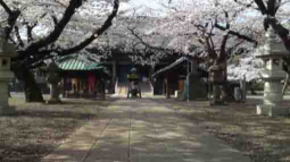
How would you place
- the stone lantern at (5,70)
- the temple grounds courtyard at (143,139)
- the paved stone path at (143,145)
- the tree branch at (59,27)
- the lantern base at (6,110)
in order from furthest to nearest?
the stone lantern at (5,70) → the lantern base at (6,110) → the tree branch at (59,27) → the temple grounds courtyard at (143,139) → the paved stone path at (143,145)

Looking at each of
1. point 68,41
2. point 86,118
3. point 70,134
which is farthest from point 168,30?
point 70,134

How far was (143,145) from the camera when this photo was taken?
10.6 meters

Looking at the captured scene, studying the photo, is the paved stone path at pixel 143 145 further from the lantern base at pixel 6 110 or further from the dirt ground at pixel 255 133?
the lantern base at pixel 6 110

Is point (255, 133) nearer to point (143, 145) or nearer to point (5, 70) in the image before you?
point (143, 145)

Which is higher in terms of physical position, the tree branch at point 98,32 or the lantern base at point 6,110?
the tree branch at point 98,32

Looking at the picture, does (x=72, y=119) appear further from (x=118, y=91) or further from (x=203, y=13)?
(x=118, y=91)

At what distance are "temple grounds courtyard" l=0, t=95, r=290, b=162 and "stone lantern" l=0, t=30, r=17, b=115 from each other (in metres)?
1.52

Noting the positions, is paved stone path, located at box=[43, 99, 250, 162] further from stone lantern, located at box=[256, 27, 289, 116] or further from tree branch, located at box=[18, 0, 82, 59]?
stone lantern, located at box=[256, 27, 289, 116]

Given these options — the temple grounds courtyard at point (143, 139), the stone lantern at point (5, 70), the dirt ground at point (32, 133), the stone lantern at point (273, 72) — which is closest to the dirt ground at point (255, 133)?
the temple grounds courtyard at point (143, 139)

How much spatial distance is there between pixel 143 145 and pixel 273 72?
29.3ft

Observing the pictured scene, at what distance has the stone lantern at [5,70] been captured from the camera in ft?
58.6

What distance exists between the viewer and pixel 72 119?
1606cm

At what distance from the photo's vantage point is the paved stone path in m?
9.21

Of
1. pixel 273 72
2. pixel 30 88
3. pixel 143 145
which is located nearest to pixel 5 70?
pixel 30 88
